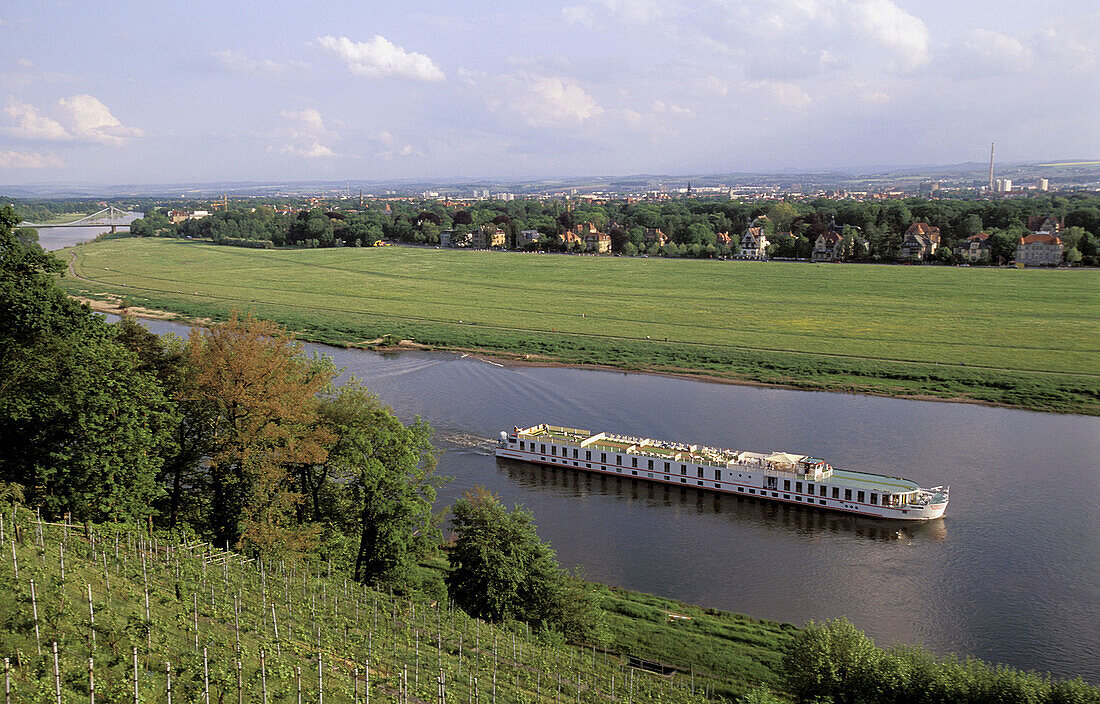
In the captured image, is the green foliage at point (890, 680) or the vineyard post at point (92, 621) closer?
the vineyard post at point (92, 621)

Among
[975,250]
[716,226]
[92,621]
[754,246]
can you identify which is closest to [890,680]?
[92,621]

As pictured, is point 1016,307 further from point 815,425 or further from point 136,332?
point 136,332

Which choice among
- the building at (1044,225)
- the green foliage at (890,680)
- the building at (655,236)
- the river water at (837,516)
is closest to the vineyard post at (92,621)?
the green foliage at (890,680)

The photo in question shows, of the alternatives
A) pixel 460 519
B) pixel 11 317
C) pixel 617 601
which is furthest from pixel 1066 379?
pixel 11 317

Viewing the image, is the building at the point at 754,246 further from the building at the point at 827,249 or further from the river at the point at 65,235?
the river at the point at 65,235

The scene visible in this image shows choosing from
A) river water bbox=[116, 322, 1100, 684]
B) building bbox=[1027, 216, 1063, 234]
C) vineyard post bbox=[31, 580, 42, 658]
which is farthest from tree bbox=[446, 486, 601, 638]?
building bbox=[1027, 216, 1063, 234]
